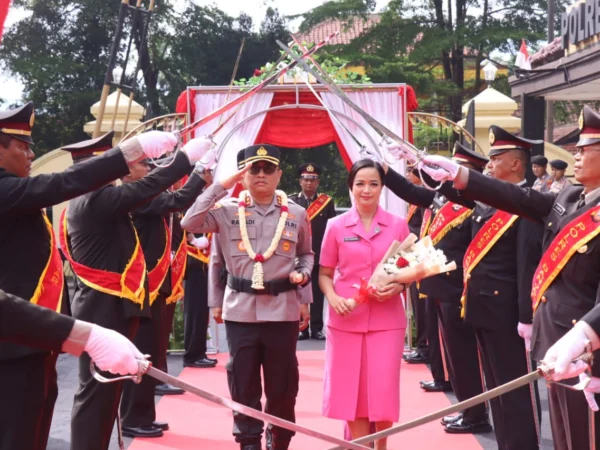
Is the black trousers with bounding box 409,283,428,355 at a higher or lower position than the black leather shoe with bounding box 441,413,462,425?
higher

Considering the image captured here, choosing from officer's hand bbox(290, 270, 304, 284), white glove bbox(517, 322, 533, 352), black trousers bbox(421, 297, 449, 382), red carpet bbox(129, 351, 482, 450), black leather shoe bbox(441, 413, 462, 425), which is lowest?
red carpet bbox(129, 351, 482, 450)

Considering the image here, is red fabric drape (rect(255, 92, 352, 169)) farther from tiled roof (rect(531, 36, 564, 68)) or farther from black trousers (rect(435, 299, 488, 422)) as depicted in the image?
black trousers (rect(435, 299, 488, 422))

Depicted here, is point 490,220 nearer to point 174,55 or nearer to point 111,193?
point 111,193

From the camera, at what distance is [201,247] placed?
331 inches

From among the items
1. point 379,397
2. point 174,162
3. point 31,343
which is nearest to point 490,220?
point 379,397

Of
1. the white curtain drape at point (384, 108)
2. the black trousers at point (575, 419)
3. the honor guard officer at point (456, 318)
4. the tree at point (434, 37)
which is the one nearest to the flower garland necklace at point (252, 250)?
the honor guard officer at point (456, 318)

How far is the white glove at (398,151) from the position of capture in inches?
176

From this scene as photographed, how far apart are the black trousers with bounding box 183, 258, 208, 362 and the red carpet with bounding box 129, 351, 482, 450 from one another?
293mm

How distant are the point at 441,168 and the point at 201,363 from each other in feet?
16.5

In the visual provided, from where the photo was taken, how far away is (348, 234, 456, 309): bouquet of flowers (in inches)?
193

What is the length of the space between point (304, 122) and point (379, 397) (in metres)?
6.65

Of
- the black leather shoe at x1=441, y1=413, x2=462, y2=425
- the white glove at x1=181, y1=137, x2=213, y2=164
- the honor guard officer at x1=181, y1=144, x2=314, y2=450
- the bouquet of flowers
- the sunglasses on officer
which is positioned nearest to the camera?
the white glove at x1=181, y1=137, x2=213, y2=164

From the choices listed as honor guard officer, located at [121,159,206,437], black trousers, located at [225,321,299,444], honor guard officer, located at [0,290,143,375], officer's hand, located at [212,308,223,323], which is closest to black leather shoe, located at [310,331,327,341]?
honor guard officer, located at [121,159,206,437]

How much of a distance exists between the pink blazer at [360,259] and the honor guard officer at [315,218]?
5.16m
